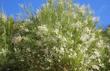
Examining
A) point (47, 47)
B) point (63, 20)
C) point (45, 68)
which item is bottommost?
point (45, 68)

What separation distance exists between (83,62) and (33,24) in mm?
1116

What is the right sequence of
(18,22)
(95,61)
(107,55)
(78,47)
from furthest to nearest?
(18,22)
(107,55)
(95,61)
(78,47)

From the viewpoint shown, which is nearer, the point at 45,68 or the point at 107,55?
the point at 45,68

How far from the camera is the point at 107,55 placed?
6.07 metres

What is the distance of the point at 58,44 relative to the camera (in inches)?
201

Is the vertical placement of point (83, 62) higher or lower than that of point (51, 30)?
lower

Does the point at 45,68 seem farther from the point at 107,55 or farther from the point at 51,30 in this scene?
the point at 107,55

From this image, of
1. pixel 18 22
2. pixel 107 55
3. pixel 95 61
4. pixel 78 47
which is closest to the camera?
pixel 78 47

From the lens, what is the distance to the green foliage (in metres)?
5.08

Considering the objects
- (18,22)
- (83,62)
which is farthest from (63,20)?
(18,22)

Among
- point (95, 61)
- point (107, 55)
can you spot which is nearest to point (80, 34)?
point (95, 61)

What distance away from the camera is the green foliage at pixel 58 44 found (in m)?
5.08

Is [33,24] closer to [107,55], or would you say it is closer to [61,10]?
[61,10]

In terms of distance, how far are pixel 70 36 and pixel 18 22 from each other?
6.90 ft
